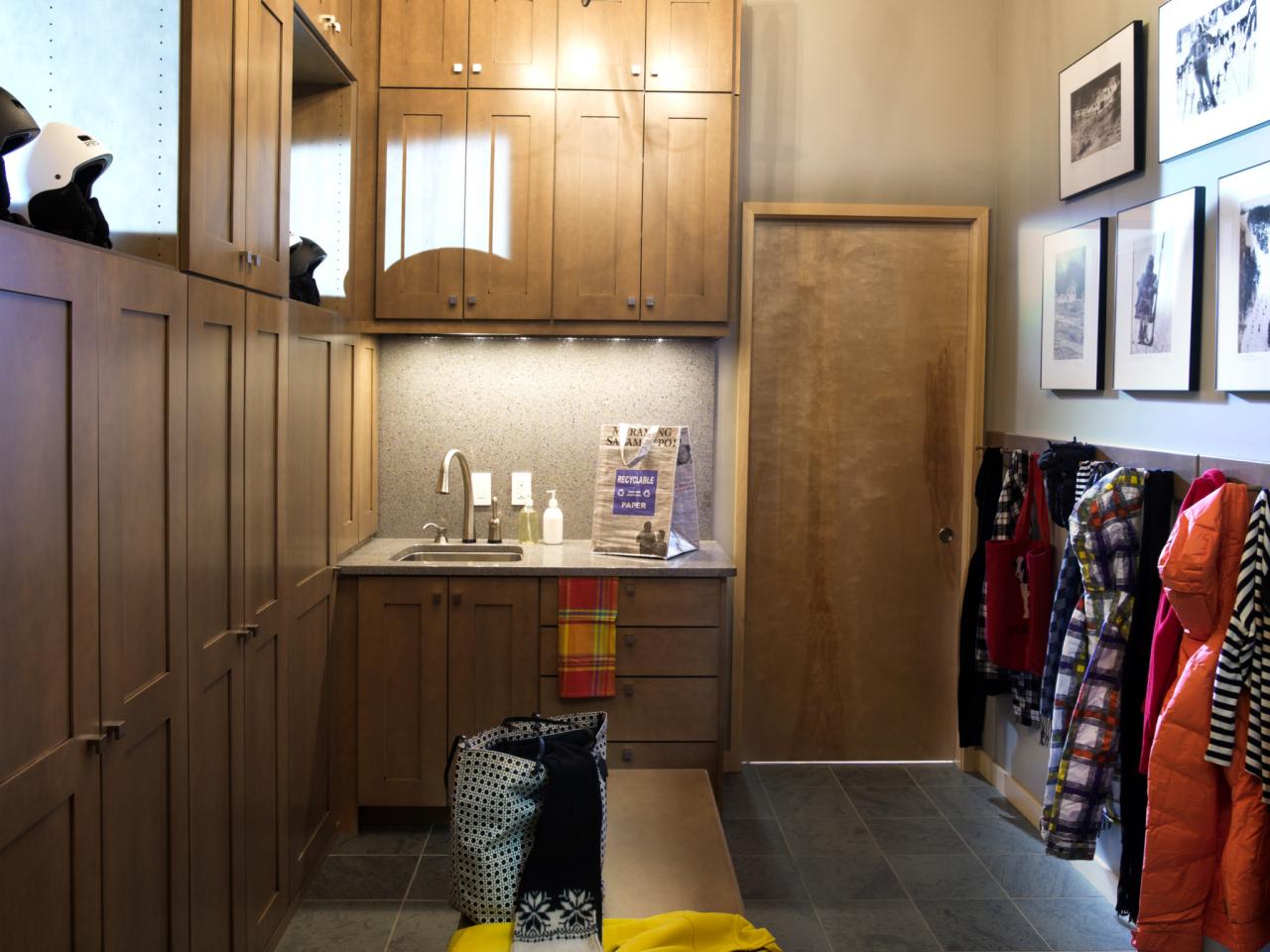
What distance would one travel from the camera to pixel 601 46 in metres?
3.88

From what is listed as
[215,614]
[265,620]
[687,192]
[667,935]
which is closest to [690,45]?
[687,192]

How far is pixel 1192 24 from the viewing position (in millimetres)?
2873

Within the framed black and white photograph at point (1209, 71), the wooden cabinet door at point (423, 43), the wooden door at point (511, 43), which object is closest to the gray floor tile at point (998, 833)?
the framed black and white photograph at point (1209, 71)

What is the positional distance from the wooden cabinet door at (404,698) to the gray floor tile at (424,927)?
54cm

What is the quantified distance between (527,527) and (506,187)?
1258mm

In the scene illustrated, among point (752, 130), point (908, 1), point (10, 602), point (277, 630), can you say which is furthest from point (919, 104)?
point (10, 602)

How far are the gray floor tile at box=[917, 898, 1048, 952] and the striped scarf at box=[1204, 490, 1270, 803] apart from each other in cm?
88

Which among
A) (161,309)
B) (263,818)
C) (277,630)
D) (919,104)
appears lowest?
(263,818)

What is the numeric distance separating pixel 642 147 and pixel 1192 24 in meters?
1.76

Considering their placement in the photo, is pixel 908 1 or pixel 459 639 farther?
pixel 908 1

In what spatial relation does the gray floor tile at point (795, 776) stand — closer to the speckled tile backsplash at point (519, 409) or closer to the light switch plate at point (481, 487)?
the speckled tile backsplash at point (519, 409)

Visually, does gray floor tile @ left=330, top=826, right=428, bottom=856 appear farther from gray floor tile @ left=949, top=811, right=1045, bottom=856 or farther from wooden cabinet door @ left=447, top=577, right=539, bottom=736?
gray floor tile @ left=949, top=811, right=1045, bottom=856

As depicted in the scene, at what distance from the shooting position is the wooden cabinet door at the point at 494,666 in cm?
371

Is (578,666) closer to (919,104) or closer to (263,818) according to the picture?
(263,818)
